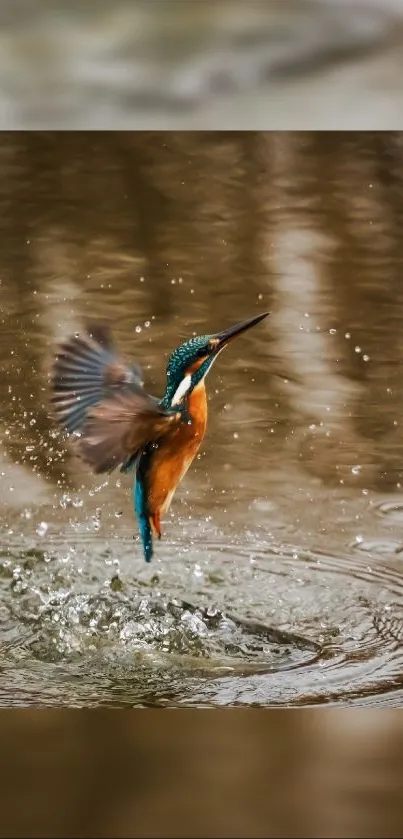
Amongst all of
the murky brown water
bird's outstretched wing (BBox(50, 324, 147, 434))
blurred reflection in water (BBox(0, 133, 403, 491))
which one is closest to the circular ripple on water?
the murky brown water

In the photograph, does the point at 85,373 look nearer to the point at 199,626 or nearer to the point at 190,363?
the point at 190,363

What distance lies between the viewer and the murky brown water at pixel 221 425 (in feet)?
3.95

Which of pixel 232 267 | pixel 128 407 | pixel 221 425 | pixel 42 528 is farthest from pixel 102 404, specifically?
pixel 232 267

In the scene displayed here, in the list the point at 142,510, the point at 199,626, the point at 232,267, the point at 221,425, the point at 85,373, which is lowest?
the point at 199,626

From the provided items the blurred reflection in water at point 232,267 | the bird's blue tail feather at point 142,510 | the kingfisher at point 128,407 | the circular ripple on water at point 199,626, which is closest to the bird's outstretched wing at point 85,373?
the kingfisher at point 128,407

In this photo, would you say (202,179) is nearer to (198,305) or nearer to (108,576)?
(198,305)

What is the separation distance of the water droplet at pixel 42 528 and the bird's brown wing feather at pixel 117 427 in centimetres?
63

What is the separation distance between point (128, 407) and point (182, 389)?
90mm

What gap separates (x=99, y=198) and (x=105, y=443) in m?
1.47

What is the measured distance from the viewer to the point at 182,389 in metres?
1.07

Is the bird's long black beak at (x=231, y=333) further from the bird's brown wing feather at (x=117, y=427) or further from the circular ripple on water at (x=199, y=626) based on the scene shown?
the circular ripple on water at (x=199, y=626)

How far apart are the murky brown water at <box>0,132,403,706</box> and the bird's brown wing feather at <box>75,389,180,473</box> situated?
8.4 inches

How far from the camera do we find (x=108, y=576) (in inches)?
57.9

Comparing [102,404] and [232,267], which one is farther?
[232,267]
